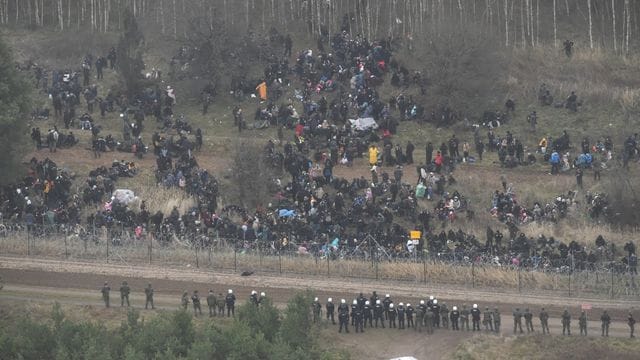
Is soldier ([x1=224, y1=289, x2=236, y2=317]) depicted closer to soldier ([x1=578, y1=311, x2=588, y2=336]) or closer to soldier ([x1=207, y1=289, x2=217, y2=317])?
soldier ([x1=207, y1=289, x2=217, y2=317])

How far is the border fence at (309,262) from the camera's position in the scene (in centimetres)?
5762

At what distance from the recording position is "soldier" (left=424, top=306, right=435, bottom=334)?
54.2 m

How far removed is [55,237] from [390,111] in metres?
20.4

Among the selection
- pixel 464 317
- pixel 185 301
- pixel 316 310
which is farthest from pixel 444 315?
pixel 185 301

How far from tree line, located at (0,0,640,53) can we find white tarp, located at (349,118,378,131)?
7708 millimetres

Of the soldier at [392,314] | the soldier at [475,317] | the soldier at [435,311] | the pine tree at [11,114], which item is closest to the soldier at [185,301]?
the soldier at [392,314]

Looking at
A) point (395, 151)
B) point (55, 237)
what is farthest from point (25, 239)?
point (395, 151)

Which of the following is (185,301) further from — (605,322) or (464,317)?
(605,322)

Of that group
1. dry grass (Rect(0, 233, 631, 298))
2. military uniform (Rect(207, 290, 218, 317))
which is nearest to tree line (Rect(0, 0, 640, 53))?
dry grass (Rect(0, 233, 631, 298))

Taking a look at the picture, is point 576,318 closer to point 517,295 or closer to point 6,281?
point 517,295

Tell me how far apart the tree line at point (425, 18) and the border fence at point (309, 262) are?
20630 mm

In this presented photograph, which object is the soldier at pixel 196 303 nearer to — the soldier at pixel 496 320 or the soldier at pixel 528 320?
the soldier at pixel 496 320

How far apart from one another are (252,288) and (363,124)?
15292mm

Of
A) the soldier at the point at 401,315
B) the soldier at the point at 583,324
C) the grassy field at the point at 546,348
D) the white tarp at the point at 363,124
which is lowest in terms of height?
the grassy field at the point at 546,348
